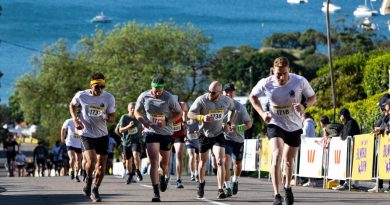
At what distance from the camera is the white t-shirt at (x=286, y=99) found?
18.4m

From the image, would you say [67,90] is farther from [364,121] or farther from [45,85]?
[364,121]

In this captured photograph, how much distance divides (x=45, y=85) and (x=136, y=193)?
273 feet

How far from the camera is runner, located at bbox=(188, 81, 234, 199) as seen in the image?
22.0m

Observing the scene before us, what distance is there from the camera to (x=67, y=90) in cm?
10356

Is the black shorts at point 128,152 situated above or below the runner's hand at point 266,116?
below

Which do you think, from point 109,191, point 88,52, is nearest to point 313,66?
point 88,52

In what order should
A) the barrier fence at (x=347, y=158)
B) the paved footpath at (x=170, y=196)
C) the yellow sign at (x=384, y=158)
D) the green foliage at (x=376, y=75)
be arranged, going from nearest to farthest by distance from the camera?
the paved footpath at (x=170, y=196) < the yellow sign at (x=384, y=158) < the barrier fence at (x=347, y=158) < the green foliage at (x=376, y=75)

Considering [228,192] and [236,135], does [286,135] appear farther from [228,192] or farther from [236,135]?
[236,135]

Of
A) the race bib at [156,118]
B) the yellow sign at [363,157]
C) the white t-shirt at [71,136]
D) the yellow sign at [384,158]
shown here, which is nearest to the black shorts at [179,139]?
the yellow sign at [363,157]

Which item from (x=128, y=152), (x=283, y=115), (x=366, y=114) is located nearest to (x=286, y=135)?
(x=283, y=115)

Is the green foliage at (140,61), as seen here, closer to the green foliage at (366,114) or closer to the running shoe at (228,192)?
the green foliage at (366,114)

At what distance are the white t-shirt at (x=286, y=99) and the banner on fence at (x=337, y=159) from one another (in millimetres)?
8886

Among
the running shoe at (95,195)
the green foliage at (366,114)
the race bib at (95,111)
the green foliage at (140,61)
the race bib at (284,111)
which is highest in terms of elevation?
the green foliage at (140,61)

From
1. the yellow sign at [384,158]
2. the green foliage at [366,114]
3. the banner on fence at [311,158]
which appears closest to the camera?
the yellow sign at [384,158]
